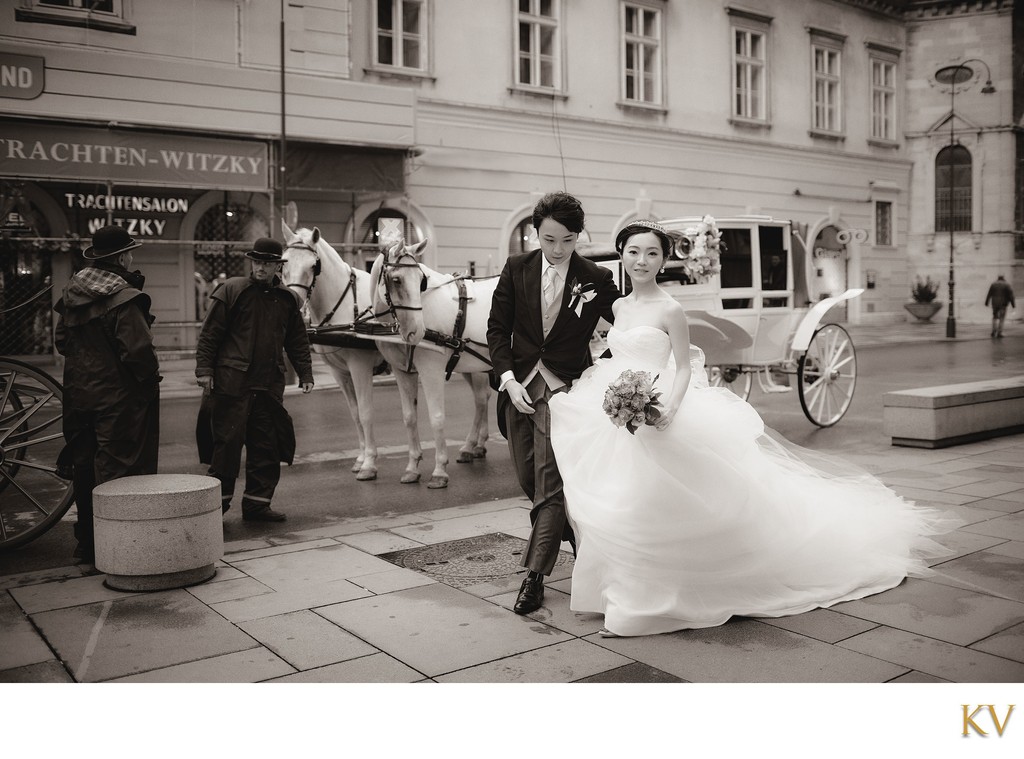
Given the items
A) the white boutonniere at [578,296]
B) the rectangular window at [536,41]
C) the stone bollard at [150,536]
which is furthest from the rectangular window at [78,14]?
the white boutonniere at [578,296]

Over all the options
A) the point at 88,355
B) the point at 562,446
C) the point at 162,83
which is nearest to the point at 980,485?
the point at 562,446

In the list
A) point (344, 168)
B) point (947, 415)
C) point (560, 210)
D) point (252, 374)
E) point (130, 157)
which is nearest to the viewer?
point (560, 210)

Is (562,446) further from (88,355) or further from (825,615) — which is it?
(88,355)

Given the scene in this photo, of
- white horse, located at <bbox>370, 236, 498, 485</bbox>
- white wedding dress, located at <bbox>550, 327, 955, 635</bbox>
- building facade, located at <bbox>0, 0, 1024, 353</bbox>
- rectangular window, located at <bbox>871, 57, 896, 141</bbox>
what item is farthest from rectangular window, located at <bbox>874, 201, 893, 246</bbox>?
white wedding dress, located at <bbox>550, 327, 955, 635</bbox>

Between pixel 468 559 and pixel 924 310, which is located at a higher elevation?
pixel 924 310

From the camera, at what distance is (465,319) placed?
8.02 meters

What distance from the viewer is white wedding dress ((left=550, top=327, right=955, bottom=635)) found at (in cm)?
418

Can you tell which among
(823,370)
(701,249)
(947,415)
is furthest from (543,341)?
(823,370)

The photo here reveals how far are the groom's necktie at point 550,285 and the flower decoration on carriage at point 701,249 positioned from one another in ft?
16.3

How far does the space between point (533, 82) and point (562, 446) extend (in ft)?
54.1

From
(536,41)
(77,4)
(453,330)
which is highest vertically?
(536,41)

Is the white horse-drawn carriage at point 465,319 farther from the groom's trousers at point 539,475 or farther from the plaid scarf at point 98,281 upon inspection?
the groom's trousers at point 539,475

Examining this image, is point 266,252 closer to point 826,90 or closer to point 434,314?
point 434,314

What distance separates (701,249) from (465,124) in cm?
1102
